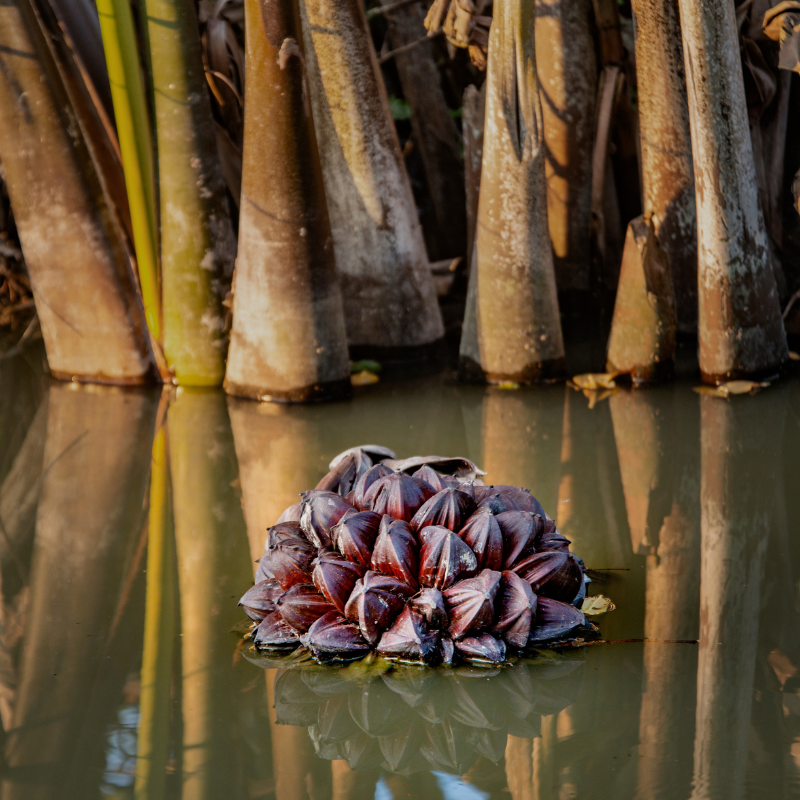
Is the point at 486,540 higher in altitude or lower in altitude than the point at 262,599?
higher

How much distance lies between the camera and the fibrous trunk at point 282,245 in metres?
3.93

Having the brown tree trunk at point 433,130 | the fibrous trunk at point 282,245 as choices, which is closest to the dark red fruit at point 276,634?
the fibrous trunk at point 282,245

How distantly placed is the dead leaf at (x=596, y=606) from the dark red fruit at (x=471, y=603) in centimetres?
38

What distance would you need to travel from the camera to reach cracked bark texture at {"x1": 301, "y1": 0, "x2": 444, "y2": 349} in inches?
181

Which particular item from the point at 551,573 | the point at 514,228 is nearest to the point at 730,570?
the point at 551,573

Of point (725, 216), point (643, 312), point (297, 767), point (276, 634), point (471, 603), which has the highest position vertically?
point (725, 216)

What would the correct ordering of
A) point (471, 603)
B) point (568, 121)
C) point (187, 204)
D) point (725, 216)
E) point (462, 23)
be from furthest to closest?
point (568, 121), point (187, 204), point (462, 23), point (725, 216), point (471, 603)

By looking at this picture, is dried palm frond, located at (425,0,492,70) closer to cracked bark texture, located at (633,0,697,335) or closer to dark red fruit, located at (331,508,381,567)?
cracked bark texture, located at (633,0,697,335)

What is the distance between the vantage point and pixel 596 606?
2.25m

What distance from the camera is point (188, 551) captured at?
281 cm

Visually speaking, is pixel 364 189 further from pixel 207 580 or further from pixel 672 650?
pixel 672 650

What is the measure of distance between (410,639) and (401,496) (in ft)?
1.18

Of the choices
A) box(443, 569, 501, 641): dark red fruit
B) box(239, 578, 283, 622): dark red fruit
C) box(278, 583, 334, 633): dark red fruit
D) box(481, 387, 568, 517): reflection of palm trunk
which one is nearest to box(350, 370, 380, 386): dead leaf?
box(481, 387, 568, 517): reflection of palm trunk

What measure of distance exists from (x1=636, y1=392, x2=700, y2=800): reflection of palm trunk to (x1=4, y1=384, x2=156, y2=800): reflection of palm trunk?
1.13 meters
